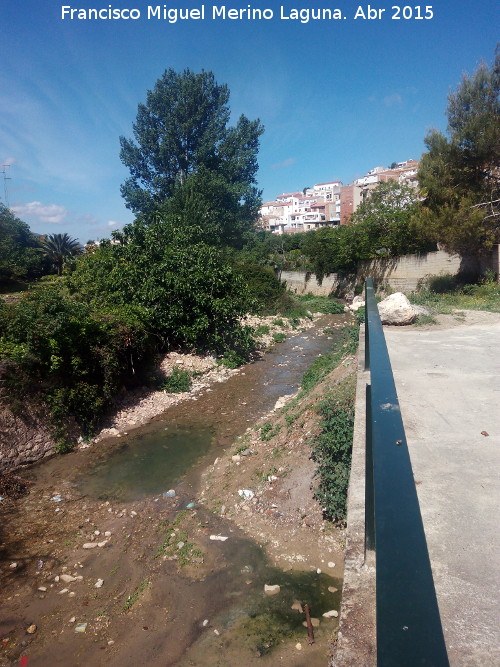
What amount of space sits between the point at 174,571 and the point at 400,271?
1914 centimetres

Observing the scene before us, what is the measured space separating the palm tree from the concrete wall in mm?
19303

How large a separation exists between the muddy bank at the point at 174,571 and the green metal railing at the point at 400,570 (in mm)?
2721

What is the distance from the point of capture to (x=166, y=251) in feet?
42.4

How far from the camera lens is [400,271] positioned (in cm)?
2092

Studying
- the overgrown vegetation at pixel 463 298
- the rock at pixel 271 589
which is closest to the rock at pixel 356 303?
the overgrown vegetation at pixel 463 298

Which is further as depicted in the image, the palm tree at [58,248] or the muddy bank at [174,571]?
the palm tree at [58,248]

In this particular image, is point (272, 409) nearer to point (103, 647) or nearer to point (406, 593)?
point (103, 647)

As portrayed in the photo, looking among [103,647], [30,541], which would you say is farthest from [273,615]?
[30,541]

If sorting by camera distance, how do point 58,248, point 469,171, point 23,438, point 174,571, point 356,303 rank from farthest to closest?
point 58,248 < point 356,303 < point 469,171 < point 23,438 < point 174,571

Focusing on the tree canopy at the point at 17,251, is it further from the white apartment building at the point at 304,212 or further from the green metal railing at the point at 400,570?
the white apartment building at the point at 304,212

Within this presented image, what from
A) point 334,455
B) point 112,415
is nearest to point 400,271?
point 112,415

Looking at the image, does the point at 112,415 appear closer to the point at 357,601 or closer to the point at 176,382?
the point at 176,382

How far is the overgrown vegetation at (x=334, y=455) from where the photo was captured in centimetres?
443

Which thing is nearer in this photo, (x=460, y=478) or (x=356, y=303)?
(x=460, y=478)
